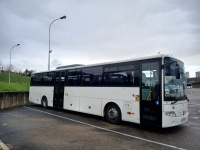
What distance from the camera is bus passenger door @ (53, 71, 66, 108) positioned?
458 inches

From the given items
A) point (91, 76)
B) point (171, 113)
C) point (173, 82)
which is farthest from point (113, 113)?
point (173, 82)

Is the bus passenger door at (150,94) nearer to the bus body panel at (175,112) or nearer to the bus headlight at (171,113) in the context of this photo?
the bus body panel at (175,112)

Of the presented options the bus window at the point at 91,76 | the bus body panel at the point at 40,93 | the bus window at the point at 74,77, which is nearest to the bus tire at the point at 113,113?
the bus window at the point at 91,76

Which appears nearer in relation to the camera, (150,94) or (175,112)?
(175,112)

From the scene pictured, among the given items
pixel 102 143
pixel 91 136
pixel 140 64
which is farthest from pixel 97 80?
pixel 102 143

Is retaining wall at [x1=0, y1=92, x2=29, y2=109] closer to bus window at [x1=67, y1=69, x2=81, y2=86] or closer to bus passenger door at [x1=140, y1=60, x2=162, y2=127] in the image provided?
bus window at [x1=67, y1=69, x2=81, y2=86]

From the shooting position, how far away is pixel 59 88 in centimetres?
1189

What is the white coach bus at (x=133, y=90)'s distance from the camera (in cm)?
640

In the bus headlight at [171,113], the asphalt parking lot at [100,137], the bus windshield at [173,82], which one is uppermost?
the bus windshield at [173,82]

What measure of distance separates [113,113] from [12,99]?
425 inches

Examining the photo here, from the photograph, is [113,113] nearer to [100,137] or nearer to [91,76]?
[100,137]

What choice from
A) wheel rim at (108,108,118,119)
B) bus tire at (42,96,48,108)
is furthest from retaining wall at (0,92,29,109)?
wheel rim at (108,108,118,119)

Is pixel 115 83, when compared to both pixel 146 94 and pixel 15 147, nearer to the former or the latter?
pixel 146 94

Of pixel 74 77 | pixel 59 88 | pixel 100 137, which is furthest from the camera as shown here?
pixel 59 88
